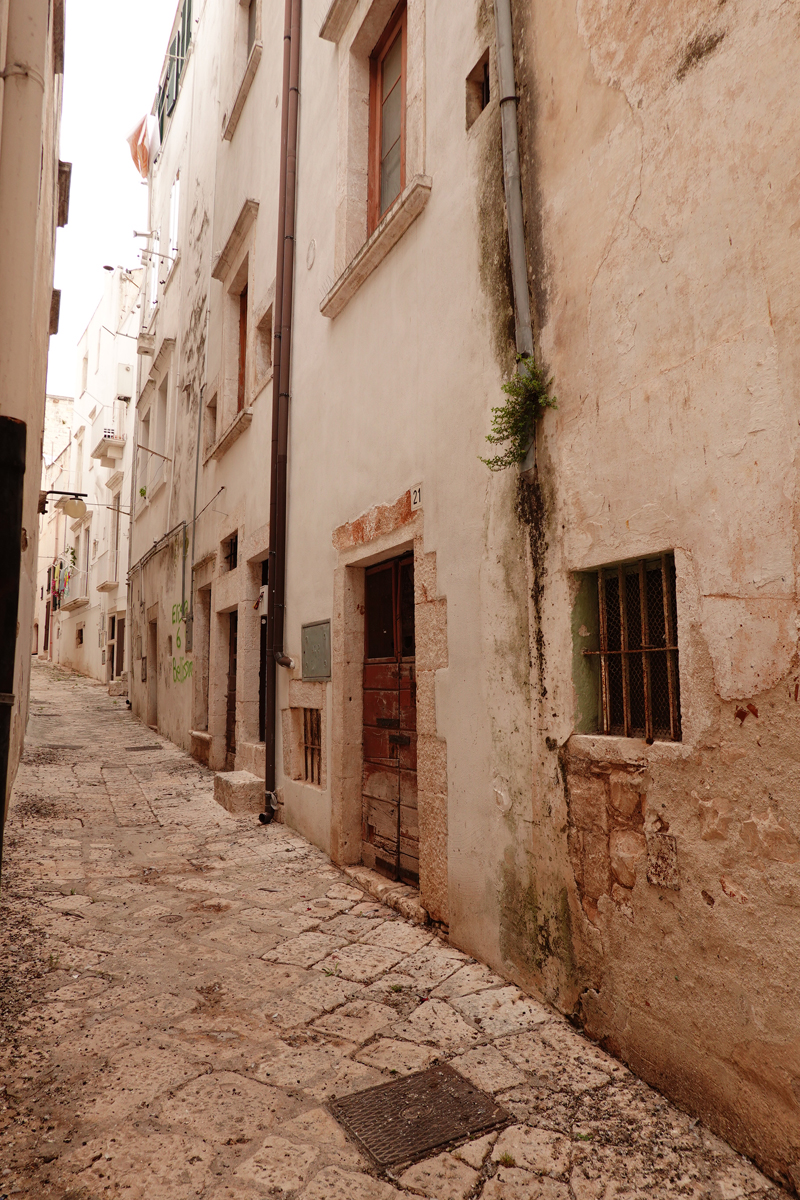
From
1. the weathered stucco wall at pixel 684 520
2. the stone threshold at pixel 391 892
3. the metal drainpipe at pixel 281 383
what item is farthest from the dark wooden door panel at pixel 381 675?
the weathered stucco wall at pixel 684 520

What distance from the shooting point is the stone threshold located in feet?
12.7

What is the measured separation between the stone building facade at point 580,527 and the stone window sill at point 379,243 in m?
0.02

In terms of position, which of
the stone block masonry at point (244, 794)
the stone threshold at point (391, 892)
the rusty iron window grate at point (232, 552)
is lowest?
the stone threshold at point (391, 892)

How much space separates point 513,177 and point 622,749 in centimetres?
238

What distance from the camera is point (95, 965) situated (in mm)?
3293

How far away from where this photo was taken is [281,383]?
644 cm

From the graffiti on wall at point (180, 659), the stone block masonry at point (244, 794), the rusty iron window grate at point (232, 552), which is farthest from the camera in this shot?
the graffiti on wall at point (180, 659)

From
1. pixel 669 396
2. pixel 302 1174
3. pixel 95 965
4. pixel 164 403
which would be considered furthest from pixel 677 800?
pixel 164 403

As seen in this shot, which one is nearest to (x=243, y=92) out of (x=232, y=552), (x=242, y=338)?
(x=242, y=338)

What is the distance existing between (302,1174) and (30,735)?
1061 cm

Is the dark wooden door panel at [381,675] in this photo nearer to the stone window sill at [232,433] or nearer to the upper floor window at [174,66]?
the stone window sill at [232,433]

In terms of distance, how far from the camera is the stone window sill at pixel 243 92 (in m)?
7.93

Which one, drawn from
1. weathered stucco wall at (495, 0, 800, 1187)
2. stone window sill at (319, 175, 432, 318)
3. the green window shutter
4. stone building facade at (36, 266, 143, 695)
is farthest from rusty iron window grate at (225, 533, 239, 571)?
stone building facade at (36, 266, 143, 695)

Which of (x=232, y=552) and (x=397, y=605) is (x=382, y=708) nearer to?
(x=397, y=605)
